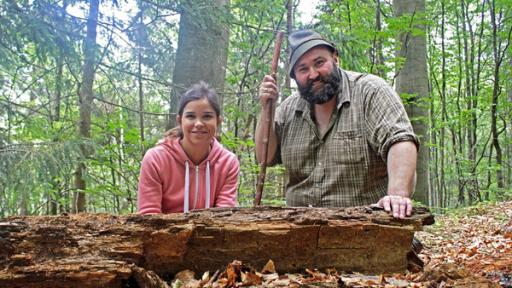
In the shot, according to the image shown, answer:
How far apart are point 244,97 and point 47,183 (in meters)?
4.91

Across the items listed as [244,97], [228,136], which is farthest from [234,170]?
[244,97]

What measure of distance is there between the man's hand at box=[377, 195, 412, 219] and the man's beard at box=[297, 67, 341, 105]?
4.85 feet

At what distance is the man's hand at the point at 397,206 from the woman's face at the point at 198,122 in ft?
5.82

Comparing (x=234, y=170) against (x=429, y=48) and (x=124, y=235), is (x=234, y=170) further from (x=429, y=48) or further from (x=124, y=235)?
(x=429, y=48)

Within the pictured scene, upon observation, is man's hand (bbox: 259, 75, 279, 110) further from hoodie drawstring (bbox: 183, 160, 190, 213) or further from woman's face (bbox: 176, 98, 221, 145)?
hoodie drawstring (bbox: 183, 160, 190, 213)

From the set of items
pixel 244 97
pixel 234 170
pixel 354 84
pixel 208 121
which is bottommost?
pixel 234 170

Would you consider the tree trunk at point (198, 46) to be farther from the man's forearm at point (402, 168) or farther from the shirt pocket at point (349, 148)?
the man's forearm at point (402, 168)

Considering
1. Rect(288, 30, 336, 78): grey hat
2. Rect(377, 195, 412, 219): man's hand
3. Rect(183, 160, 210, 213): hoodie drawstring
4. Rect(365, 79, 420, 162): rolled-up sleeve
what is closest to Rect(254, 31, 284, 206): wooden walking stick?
Rect(288, 30, 336, 78): grey hat

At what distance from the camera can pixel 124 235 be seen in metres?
2.15

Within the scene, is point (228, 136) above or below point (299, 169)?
above

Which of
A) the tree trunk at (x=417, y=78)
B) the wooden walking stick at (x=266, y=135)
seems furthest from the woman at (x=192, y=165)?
the tree trunk at (x=417, y=78)

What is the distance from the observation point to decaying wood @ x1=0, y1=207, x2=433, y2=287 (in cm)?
189

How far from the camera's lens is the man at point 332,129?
3.60 meters

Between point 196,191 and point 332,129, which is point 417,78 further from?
point 196,191
